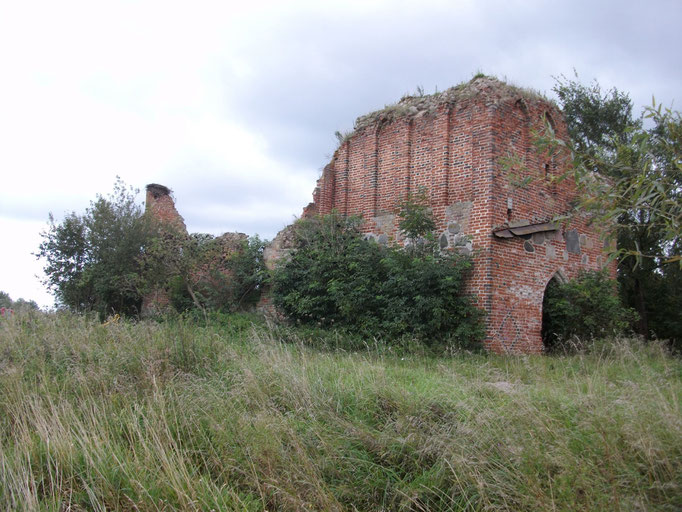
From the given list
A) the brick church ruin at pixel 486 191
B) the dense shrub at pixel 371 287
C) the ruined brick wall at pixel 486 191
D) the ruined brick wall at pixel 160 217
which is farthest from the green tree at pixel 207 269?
the ruined brick wall at pixel 486 191

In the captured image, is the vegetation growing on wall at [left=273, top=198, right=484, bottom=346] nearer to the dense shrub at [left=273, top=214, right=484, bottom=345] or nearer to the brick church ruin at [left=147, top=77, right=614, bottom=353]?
the dense shrub at [left=273, top=214, right=484, bottom=345]

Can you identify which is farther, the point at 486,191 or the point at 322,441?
the point at 486,191

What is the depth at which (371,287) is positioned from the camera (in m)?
12.1

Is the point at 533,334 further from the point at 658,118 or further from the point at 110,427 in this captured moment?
the point at 110,427

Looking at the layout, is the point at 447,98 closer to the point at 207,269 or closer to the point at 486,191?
the point at 486,191

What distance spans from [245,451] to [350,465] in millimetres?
921

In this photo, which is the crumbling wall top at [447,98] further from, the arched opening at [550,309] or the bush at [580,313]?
the bush at [580,313]

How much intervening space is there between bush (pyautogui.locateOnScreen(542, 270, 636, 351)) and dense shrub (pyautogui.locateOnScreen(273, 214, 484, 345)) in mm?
2629

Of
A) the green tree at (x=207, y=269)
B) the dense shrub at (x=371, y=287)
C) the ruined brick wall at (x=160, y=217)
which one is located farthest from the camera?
the ruined brick wall at (x=160, y=217)

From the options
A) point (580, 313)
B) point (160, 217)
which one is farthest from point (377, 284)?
point (160, 217)

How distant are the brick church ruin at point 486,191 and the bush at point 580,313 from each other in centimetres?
47

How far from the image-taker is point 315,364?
744 cm

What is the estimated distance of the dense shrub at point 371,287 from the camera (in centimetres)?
1092

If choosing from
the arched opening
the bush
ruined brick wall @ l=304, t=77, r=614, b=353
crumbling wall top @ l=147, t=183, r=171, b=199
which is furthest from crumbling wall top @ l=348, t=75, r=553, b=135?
crumbling wall top @ l=147, t=183, r=171, b=199
